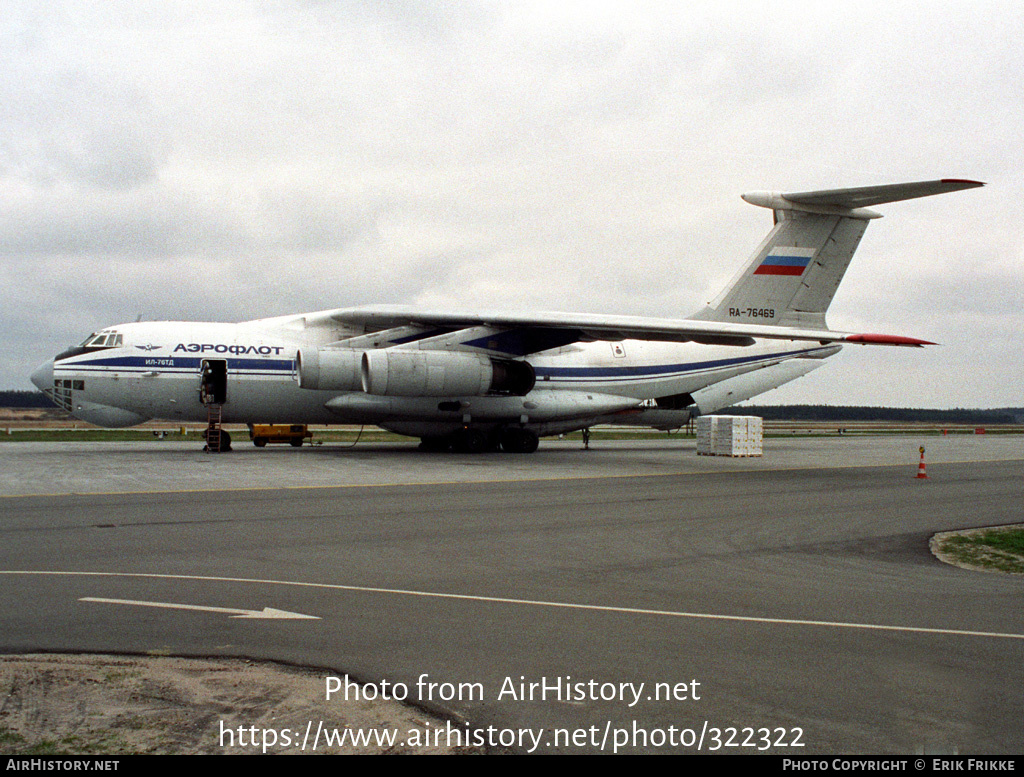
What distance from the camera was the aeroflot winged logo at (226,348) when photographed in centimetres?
2306

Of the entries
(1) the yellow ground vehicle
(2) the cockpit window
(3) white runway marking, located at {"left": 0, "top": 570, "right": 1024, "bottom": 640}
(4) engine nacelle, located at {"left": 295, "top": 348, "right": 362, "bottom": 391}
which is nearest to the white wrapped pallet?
(4) engine nacelle, located at {"left": 295, "top": 348, "right": 362, "bottom": 391}

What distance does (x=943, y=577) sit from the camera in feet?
28.6

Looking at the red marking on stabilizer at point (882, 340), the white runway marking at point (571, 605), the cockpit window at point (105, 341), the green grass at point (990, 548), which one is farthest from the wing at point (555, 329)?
the white runway marking at point (571, 605)

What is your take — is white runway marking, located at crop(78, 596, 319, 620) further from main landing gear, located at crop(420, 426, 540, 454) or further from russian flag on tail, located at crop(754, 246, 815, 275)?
russian flag on tail, located at crop(754, 246, 815, 275)

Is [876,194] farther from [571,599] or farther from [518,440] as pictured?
[571,599]

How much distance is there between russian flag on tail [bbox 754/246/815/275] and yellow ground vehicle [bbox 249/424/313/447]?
16.2 meters

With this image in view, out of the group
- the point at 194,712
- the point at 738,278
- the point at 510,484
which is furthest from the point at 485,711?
the point at 738,278

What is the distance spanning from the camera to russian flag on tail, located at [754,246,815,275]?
2642cm

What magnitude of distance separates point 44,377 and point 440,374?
34.2 feet

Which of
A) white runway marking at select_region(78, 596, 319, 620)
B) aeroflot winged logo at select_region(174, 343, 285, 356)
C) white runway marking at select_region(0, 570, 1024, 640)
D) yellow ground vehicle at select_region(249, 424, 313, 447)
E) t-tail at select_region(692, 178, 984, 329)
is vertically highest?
t-tail at select_region(692, 178, 984, 329)

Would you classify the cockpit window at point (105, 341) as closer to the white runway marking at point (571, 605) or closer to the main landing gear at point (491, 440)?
the main landing gear at point (491, 440)
